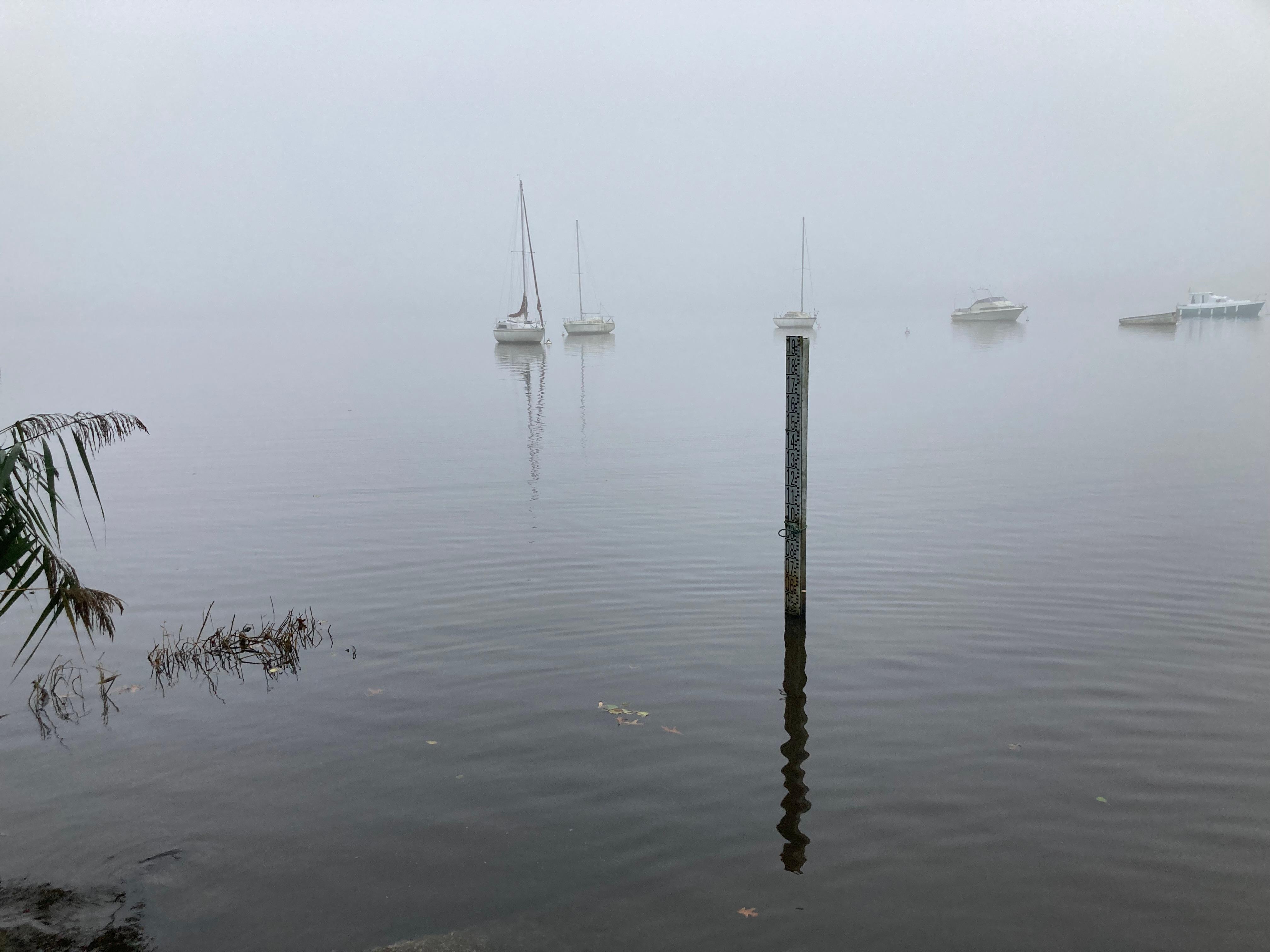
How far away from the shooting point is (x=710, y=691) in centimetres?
1056

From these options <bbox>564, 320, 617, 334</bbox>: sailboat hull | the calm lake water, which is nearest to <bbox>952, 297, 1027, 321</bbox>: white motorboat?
<bbox>564, 320, 617, 334</bbox>: sailboat hull

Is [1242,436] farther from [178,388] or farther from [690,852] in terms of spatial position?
[178,388]

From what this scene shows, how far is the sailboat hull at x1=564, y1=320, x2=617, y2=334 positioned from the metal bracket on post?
124 meters

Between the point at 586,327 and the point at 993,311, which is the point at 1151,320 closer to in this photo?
the point at 993,311

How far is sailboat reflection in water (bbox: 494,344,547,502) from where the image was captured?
94.1ft

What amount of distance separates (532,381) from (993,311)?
135141 mm

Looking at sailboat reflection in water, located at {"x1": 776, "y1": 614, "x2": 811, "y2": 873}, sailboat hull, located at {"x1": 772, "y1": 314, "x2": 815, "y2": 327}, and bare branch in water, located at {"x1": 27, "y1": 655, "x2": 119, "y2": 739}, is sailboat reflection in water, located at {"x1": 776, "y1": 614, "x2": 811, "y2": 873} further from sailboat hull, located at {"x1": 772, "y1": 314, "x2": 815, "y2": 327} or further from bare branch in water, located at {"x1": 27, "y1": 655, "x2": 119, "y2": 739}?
sailboat hull, located at {"x1": 772, "y1": 314, "x2": 815, "y2": 327}

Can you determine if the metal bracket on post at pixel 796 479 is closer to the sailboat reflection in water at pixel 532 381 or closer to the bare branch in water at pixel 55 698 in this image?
the bare branch in water at pixel 55 698

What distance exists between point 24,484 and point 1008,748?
821cm

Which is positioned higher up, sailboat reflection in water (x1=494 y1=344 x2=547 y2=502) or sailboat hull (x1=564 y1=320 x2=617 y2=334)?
sailboat hull (x1=564 y1=320 x2=617 y2=334)

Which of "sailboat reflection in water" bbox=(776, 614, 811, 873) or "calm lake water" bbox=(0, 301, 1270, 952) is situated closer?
"calm lake water" bbox=(0, 301, 1270, 952)

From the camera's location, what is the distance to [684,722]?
9742 mm

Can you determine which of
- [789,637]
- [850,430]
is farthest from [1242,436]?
[789,637]

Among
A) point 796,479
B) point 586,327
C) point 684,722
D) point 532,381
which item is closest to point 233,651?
point 684,722
